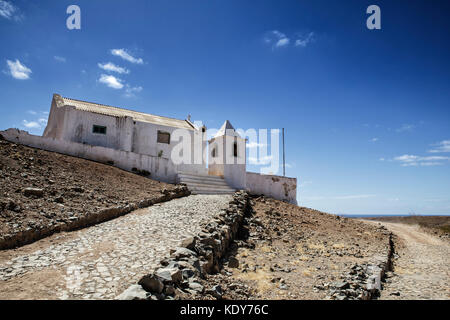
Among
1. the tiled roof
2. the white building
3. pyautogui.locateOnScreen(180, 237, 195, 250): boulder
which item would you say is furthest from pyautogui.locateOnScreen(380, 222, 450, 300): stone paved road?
the tiled roof

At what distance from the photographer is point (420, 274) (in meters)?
11.3

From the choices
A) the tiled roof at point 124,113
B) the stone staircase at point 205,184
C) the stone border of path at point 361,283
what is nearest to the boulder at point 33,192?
the stone staircase at point 205,184

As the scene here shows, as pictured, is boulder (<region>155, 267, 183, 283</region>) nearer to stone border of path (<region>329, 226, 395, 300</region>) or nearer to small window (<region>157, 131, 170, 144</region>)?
stone border of path (<region>329, 226, 395, 300</region>)

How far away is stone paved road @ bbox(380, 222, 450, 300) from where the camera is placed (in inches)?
350

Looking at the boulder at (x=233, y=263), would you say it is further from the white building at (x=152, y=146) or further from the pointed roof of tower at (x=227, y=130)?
the pointed roof of tower at (x=227, y=130)

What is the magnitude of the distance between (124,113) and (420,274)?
874 inches

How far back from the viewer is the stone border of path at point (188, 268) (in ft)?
14.1

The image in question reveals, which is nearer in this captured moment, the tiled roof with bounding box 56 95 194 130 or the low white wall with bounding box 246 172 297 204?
the low white wall with bounding box 246 172 297 204

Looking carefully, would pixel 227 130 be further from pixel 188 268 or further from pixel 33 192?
pixel 188 268

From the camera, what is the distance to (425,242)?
1956 centimetres

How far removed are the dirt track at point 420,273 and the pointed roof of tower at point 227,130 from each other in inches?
503

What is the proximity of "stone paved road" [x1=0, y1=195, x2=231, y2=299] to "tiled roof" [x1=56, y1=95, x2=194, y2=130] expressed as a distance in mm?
14190
